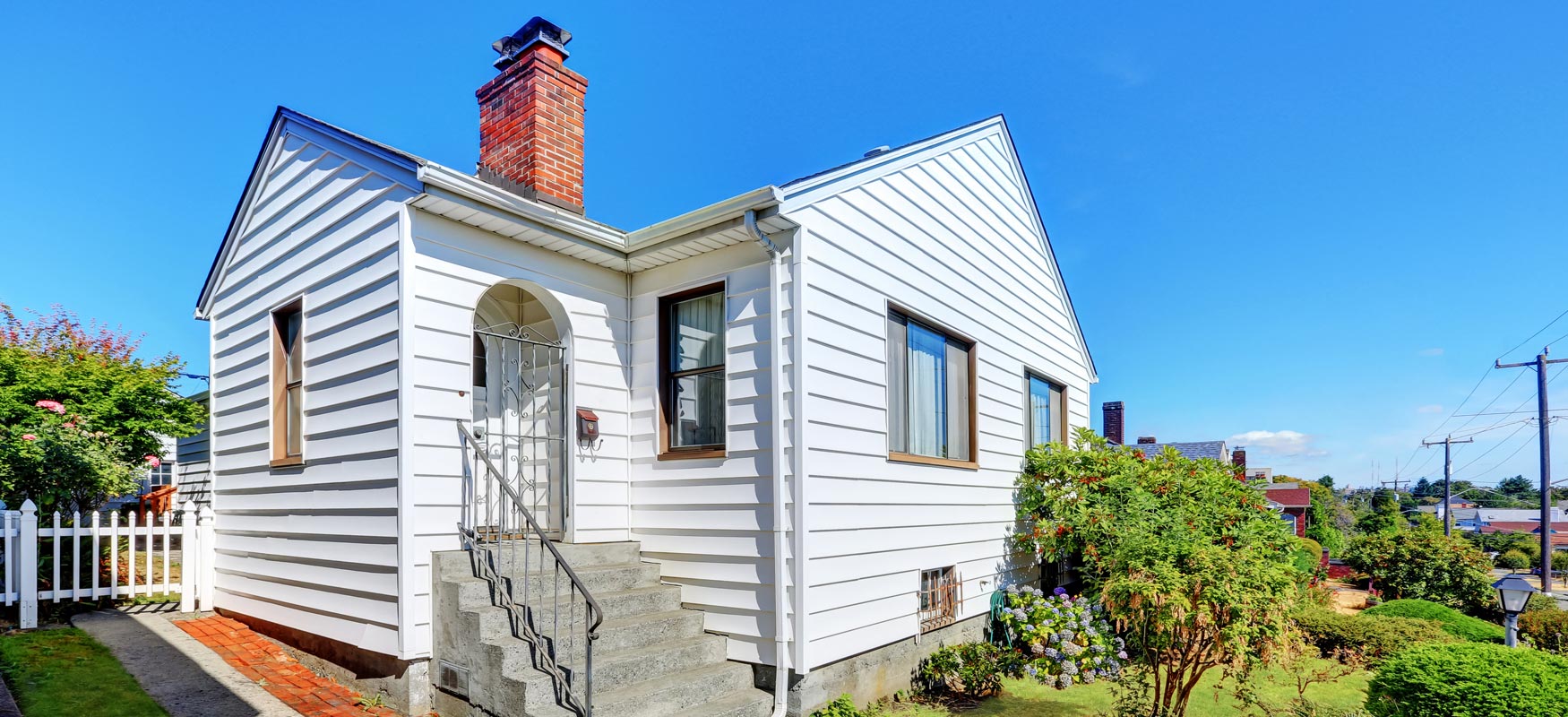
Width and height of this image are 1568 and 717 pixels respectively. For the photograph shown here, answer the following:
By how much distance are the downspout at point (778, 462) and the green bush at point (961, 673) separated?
2083mm

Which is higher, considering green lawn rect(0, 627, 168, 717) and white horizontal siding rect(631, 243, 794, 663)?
white horizontal siding rect(631, 243, 794, 663)

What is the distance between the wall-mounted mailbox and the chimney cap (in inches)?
131

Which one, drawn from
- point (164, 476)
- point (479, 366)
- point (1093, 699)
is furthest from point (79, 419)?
point (1093, 699)

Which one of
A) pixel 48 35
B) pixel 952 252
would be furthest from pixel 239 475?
pixel 952 252

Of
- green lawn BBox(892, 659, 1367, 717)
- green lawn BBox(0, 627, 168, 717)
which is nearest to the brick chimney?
green lawn BBox(0, 627, 168, 717)

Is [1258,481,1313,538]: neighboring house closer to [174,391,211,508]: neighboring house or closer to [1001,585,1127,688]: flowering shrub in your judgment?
[1001,585,1127,688]: flowering shrub

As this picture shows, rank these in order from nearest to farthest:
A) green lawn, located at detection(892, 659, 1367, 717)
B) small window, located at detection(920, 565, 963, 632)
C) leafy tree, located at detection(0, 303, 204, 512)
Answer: green lawn, located at detection(892, 659, 1367, 717) < small window, located at detection(920, 565, 963, 632) < leafy tree, located at detection(0, 303, 204, 512)

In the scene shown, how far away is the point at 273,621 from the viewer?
22.3 ft

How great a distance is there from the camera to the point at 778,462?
566 cm

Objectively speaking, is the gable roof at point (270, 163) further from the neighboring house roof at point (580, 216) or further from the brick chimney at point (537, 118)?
the brick chimney at point (537, 118)

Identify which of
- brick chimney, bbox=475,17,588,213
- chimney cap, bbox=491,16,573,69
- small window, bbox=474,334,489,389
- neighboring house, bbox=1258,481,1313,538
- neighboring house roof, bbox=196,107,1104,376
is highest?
chimney cap, bbox=491,16,573,69

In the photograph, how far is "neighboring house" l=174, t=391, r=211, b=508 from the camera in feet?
42.2

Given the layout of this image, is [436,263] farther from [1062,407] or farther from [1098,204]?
[1098,204]

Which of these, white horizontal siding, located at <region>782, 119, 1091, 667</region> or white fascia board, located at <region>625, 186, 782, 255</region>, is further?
white horizontal siding, located at <region>782, 119, 1091, 667</region>
